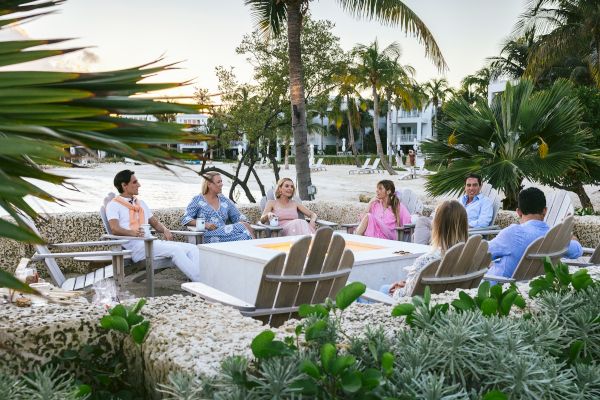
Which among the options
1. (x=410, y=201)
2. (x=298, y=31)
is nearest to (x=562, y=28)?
(x=298, y=31)

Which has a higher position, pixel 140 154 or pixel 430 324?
pixel 140 154

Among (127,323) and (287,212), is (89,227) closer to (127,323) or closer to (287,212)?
(287,212)

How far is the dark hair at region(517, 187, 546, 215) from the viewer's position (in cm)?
546

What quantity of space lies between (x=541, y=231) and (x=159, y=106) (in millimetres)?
4573

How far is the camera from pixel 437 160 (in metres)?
10.8

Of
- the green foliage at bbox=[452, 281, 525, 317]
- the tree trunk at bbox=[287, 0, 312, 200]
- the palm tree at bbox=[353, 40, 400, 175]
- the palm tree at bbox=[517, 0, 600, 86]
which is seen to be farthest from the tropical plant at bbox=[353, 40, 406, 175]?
the green foliage at bbox=[452, 281, 525, 317]

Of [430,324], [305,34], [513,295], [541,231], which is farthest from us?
[305,34]

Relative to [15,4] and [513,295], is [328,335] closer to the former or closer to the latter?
[513,295]

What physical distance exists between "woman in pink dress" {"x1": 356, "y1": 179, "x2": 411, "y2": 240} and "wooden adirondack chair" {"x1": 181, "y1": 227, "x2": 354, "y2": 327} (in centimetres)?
385

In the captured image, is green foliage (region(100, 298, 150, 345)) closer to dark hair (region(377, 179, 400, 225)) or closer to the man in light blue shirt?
dark hair (region(377, 179, 400, 225))

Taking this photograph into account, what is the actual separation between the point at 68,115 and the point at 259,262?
4.71 m

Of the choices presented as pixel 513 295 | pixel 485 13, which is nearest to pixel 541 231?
pixel 513 295

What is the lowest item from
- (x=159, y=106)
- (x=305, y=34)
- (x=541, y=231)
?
(x=541, y=231)

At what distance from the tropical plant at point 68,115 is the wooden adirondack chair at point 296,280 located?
2.74m
